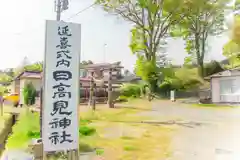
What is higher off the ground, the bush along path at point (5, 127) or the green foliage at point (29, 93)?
the green foliage at point (29, 93)

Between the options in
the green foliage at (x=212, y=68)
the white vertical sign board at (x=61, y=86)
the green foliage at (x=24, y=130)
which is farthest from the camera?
the green foliage at (x=212, y=68)

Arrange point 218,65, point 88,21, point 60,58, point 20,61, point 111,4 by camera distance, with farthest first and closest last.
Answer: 1. point 218,65
2. point 111,4
3. point 88,21
4. point 20,61
5. point 60,58

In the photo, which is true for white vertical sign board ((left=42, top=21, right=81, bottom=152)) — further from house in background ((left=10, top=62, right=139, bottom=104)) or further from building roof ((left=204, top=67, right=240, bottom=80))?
building roof ((left=204, top=67, right=240, bottom=80))

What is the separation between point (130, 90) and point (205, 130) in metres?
0.64

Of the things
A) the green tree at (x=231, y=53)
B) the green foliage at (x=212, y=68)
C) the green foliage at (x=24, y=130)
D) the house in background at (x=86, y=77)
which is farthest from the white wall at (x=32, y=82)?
the green tree at (x=231, y=53)

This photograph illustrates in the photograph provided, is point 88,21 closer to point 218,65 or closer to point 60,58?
point 60,58

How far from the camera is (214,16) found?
2137 mm

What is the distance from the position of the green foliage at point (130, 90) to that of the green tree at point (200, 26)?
0.47 metres

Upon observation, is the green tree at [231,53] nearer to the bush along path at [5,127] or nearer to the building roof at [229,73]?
→ the building roof at [229,73]

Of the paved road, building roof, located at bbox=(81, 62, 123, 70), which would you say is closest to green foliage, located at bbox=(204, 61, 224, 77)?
the paved road

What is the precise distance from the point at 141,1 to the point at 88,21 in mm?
440

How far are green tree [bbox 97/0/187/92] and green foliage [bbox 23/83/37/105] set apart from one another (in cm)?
76

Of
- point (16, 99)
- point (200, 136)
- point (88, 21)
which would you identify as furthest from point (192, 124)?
point (16, 99)

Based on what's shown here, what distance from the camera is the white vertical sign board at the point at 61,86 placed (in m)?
1.61
